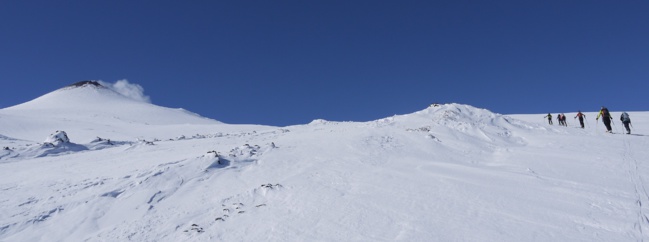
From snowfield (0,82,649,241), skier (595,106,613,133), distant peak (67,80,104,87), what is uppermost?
distant peak (67,80,104,87)

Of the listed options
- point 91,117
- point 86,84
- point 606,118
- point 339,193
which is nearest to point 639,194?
point 339,193

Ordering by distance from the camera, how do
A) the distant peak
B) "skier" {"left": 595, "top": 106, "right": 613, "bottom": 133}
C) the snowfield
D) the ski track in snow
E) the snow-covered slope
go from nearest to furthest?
the ski track in snow < the snowfield < "skier" {"left": 595, "top": 106, "right": 613, "bottom": 133} < the snow-covered slope < the distant peak

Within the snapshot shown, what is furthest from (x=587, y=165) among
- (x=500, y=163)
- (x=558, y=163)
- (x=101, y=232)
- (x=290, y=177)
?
(x=101, y=232)

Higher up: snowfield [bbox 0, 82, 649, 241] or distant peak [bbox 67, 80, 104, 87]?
distant peak [bbox 67, 80, 104, 87]

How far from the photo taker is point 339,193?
337 inches

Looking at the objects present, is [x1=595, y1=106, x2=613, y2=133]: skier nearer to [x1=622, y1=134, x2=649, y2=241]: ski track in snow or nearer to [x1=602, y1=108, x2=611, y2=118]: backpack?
[x1=602, y1=108, x2=611, y2=118]: backpack

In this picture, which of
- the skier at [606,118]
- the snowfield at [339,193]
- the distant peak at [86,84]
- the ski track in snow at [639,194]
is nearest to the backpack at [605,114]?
the skier at [606,118]

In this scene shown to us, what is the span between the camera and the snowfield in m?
6.68

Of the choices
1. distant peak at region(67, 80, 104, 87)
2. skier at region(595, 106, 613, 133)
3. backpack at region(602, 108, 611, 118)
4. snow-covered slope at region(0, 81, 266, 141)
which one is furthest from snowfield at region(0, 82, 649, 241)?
distant peak at region(67, 80, 104, 87)

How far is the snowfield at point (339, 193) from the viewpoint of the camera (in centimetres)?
668

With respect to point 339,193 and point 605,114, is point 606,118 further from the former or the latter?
point 339,193

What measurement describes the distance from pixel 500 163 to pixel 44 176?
1329 centimetres

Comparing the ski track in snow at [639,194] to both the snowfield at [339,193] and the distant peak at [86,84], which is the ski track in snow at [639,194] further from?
the distant peak at [86,84]

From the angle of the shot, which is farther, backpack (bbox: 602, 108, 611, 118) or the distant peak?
the distant peak
